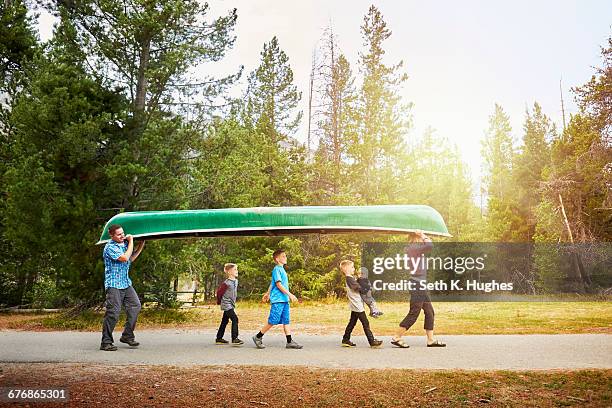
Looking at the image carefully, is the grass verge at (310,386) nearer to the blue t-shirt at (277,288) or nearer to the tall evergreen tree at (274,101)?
the blue t-shirt at (277,288)

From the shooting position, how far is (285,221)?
889 centimetres

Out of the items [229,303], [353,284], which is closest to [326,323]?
[229,303]

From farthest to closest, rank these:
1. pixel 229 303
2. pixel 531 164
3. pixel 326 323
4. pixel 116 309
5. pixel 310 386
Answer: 1. pixel 531 164
2. pixel 326 323
3. pixel 229 303
4. pixel 116 309
5. pixel 310 386

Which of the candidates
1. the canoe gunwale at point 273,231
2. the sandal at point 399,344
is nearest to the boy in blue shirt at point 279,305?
the canoe gunwale at point 273,231

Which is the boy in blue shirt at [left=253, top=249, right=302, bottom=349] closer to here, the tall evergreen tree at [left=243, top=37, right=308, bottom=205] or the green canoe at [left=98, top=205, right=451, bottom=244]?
the green canoe at [left=98, top=205, right=451, bottom=244]

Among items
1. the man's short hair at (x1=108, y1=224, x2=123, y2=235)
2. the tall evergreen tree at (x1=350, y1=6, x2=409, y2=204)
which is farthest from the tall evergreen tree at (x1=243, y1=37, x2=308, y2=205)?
the man's short hair at (x1=108, y1=224, x2=123, y2=235)

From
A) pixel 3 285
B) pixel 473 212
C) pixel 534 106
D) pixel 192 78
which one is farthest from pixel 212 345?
pixel 534 106

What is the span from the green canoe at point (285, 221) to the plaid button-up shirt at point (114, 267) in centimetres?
49

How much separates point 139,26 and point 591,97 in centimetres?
2022

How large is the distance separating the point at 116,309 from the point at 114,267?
0.71 m

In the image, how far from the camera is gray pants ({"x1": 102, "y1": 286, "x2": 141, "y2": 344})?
860 cm

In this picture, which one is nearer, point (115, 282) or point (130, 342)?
point (115, 282)

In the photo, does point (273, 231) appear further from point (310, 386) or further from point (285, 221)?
point (310, 386)

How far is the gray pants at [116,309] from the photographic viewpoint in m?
8.60
